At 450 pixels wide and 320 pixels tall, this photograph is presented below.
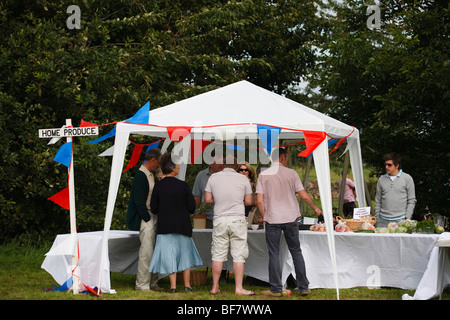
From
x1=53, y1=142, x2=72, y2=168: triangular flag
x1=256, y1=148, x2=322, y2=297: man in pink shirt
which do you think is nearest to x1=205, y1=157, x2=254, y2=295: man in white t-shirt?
x1=256, y1=148, x2=322, y2=297: man in pink shirt

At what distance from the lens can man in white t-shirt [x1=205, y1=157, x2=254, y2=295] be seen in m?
6.78

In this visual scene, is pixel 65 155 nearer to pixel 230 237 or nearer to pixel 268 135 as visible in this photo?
pixel 230 237

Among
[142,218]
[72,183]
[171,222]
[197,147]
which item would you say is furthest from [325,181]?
[197,147]

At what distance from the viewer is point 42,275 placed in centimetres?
856

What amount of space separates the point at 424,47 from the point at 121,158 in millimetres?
6806

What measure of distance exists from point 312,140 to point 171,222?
5.76 feet

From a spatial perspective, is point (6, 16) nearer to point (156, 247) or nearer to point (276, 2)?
point (156, 247)

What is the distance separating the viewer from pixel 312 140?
686 cm

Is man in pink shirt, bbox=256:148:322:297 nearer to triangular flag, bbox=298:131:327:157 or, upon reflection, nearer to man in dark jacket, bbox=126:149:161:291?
triangular flag, bbox=298:131:327:157

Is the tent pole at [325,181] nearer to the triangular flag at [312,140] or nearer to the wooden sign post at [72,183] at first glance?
the triangular flag at [312,140]

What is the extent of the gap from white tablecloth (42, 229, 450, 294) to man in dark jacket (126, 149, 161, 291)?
393mm

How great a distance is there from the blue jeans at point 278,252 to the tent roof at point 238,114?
107 centimetres

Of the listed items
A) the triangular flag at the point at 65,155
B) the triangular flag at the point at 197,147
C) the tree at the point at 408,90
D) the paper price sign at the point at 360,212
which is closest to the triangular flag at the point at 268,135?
the paper price sign at the point at 360,212

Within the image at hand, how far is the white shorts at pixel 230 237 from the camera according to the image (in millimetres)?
6789
